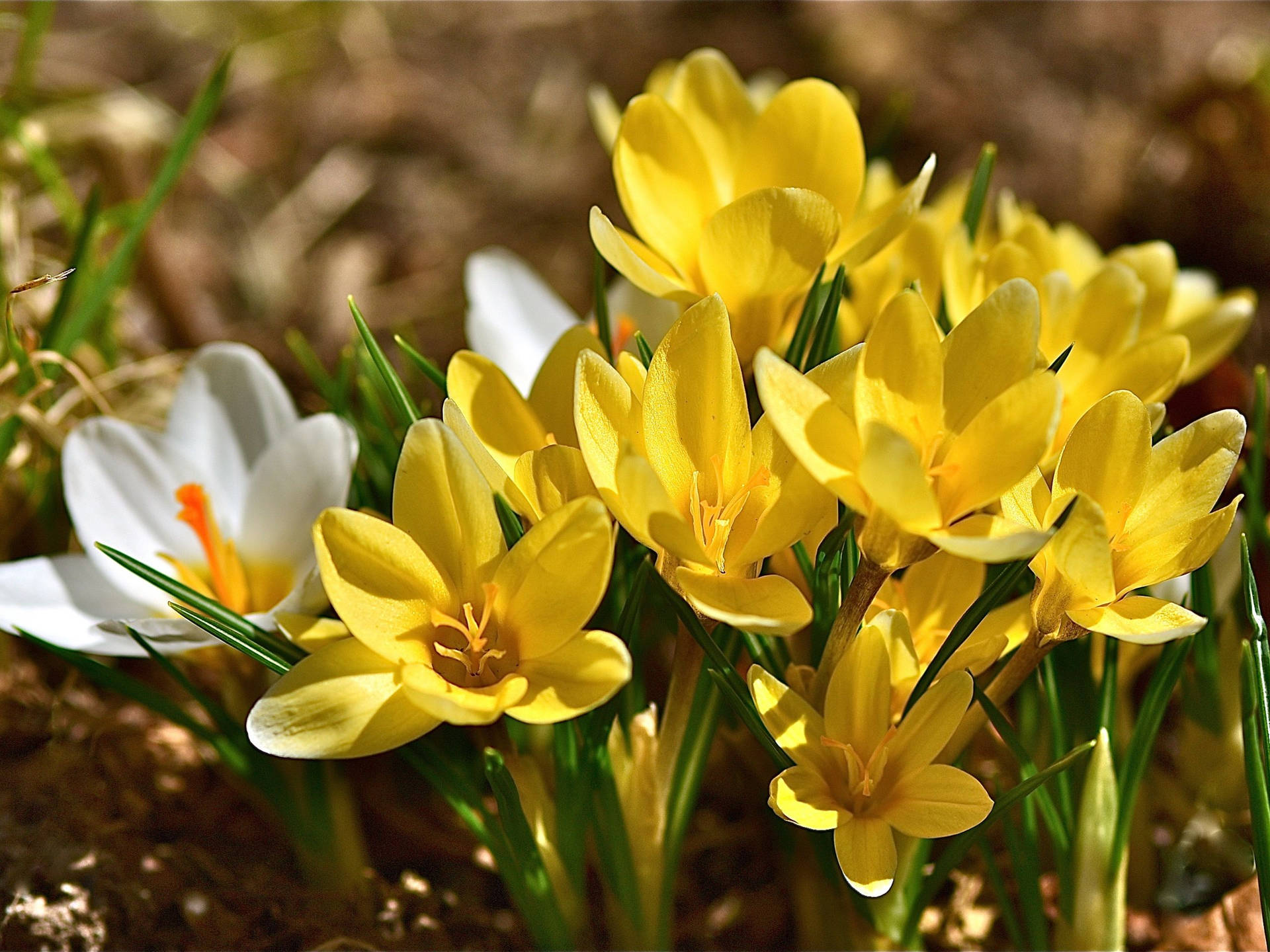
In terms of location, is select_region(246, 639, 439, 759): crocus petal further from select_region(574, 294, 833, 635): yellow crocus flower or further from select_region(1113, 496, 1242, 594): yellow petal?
select_region(1113, 496, 1242, 594): yellow petal

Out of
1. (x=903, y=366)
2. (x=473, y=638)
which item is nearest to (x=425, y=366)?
(x=473, y=638)

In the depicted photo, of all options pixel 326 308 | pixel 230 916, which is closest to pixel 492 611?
pixel 230 916

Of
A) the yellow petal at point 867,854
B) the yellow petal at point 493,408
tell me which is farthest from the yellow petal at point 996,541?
the yellow petal at point 493,408

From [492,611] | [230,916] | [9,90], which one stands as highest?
[9,90]

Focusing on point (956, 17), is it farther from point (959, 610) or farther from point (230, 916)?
point (230, 916)

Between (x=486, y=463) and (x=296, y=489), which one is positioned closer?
(x=486, y=463)

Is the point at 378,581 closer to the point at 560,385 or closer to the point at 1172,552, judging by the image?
the point at 560,385

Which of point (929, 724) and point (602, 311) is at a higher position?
point (602, 311)

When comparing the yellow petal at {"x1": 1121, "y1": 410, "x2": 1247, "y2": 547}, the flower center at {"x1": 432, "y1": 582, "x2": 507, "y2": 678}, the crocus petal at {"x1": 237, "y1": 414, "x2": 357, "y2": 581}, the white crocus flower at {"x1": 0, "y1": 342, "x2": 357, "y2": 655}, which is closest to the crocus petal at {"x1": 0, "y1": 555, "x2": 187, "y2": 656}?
the white crocus flower at {"x1": 0, "y1": 342, "x2": 357, "y2": 655}
